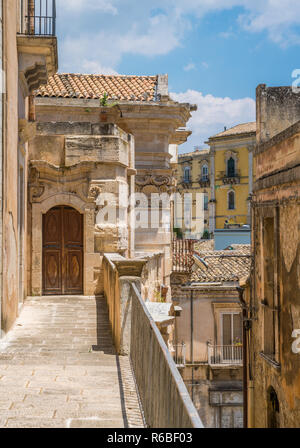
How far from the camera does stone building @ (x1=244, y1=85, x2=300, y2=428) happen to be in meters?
9.42

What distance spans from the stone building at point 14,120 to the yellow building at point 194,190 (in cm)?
4865

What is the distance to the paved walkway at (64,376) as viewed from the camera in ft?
16.8

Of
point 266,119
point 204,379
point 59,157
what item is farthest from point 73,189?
point 204,379

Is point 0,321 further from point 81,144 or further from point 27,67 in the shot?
point 81,144

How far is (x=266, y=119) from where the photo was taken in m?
13.0

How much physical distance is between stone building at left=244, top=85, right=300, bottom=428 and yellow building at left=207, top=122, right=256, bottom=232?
129ft

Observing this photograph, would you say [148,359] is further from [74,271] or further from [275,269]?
[74,271]

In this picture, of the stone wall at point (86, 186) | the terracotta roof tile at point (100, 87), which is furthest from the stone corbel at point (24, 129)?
the terracotta roof tile at point (100, 87)

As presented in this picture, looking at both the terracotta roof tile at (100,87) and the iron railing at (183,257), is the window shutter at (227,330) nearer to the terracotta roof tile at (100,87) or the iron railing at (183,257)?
the iron railing at (183,257)

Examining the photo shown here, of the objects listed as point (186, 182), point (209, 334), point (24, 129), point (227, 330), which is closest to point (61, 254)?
point (24, 129)

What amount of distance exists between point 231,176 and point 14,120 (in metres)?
46.3

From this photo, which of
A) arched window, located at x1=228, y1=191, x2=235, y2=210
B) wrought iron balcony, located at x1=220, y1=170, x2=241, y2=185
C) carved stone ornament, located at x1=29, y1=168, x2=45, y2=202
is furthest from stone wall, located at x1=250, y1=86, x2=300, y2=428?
arched window, located at x1=228, y1=191, x2=235, y2=210

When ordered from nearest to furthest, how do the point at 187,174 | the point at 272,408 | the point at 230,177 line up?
1. the point at 272,408
2. the point at 230,177
3. the point at 187,174

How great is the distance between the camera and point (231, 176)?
54062 mm
